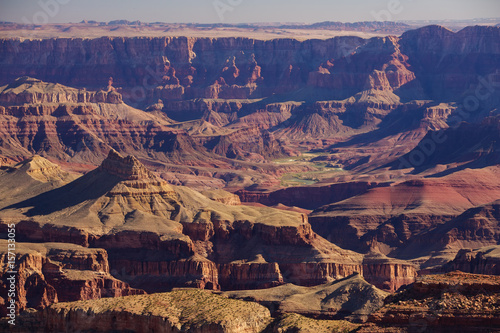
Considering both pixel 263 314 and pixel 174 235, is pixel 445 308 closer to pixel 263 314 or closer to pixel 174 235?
pixel 263 314

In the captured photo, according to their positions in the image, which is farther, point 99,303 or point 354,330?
point 99,303

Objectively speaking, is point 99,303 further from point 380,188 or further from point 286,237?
point 380,188

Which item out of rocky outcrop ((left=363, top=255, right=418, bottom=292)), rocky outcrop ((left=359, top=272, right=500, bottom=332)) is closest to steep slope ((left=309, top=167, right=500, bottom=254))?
rocky outcrop ((left=363, top=255, right=418, bottom=292))

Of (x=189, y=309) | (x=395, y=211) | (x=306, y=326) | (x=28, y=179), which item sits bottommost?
(x=306, y=326)

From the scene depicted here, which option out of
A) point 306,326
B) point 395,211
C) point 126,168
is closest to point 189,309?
point 306,326

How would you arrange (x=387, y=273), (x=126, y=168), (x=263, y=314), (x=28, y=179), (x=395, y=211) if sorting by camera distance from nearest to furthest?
(x=263, y=314) → (x=387, y=273) → (x=126, y=168) → (x=28, y=179) → (x=395, y=211)

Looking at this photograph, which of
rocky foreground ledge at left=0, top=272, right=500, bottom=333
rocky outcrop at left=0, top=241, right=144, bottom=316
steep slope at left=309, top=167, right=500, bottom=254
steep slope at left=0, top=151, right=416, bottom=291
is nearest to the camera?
rocky foreground ledge at left=0, top=272, right=500, bottom=333

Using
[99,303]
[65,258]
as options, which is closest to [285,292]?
[65,258]

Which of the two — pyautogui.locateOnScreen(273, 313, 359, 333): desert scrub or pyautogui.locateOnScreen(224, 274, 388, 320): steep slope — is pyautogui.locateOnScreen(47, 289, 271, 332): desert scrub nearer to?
pyautogui.locateOnScreen(273, 313, 359, 333): desert scrub
